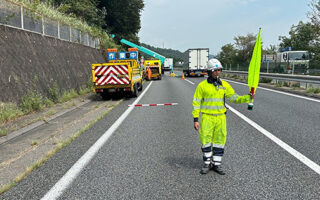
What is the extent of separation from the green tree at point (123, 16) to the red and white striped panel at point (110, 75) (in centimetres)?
3567

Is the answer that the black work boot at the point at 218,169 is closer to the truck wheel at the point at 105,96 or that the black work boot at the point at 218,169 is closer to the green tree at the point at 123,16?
the truck wheel at the point at 105,96

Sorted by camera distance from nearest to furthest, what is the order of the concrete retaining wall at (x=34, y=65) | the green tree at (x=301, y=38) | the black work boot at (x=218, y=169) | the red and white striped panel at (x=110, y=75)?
1. the black work boot at (x=218, y=169)
2. the concrete retaining wall at (x=34, y=65)
3. the red and white striped panel at (x=110, y=75)
4. the green tree at (x=301, y=38)

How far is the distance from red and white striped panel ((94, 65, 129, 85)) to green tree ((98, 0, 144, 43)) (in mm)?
35672

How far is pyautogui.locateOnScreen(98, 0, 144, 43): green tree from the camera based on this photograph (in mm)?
47375

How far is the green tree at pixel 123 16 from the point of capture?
47.4 metres

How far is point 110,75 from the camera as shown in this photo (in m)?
12.9

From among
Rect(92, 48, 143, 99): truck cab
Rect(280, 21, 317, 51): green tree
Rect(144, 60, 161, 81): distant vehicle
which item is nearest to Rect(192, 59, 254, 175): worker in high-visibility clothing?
Rect(92, 48, 143, 99): truck cab

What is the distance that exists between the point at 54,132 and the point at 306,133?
5.96 metres

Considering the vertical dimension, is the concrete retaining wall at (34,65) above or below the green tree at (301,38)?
below

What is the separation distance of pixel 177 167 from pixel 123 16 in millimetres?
46969

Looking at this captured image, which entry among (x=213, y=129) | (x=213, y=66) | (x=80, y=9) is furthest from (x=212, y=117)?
(x=80, y=9)

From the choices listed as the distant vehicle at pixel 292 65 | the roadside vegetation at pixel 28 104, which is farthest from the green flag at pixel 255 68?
the distant vehicle at pixel 292 65

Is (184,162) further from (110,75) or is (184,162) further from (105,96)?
(105,96)

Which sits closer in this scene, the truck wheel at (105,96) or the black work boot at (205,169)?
the black work boot at (205,169)
